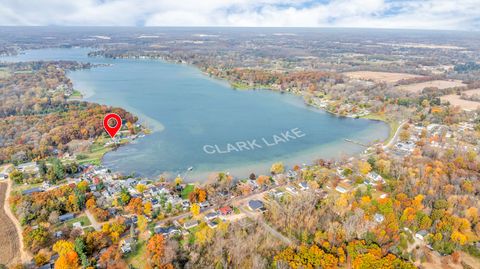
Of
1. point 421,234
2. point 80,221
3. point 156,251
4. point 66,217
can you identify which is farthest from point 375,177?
point 66,217

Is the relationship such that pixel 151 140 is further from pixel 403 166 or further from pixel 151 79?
pixel 151 79

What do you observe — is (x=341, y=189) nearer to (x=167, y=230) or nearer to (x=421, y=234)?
(x=421, y=234)

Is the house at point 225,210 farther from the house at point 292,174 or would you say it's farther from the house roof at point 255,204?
the house at point 292,174

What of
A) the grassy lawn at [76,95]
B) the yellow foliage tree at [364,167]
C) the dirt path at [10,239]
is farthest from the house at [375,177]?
the grassy lawn at [76,95]

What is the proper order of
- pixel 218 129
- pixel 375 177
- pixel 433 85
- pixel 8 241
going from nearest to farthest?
pixel 8 241
pixel 375 177
pixel 218 129
pixel 433 85

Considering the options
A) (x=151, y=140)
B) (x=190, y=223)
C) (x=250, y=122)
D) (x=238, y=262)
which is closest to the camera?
(x=238, y=262)

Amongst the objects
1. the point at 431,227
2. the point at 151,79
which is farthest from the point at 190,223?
the point at 151,79
